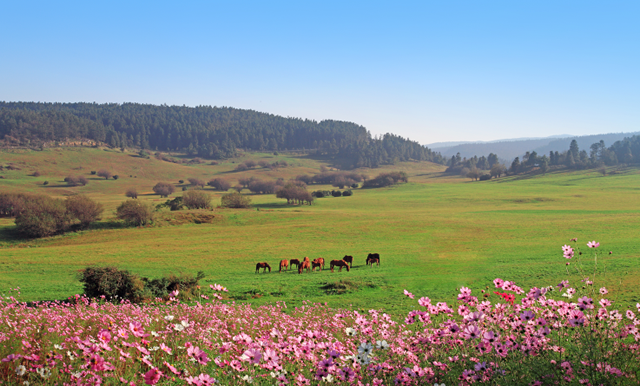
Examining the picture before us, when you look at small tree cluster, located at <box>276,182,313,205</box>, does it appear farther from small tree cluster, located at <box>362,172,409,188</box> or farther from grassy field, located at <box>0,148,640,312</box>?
small tree cluster, located at <box>362,172,409,188</box>

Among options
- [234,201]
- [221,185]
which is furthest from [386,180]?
[234,201]

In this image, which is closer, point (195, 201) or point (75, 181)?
point (195, 201)

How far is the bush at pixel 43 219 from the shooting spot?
50000mm

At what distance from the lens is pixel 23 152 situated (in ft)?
574

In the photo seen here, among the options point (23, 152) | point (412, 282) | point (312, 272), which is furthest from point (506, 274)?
point (23, 152)

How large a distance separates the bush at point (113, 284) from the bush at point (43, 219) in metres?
39.3

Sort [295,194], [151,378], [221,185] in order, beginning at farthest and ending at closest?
[221,185] < [295,194] < [151,378]

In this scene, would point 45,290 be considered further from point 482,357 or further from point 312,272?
point 482,357

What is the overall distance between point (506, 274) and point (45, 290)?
25613 mm

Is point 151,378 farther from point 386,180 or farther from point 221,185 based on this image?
point 221,185

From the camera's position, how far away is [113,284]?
704 inches

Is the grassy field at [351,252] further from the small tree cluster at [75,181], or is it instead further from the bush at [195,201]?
the small tree cluster at [75,181]

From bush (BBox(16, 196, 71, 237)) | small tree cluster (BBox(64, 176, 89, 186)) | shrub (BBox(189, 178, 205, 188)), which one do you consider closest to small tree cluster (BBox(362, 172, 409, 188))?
shrub (BBox(189, 178, 205, 188))

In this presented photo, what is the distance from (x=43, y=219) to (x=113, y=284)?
41280 mm
